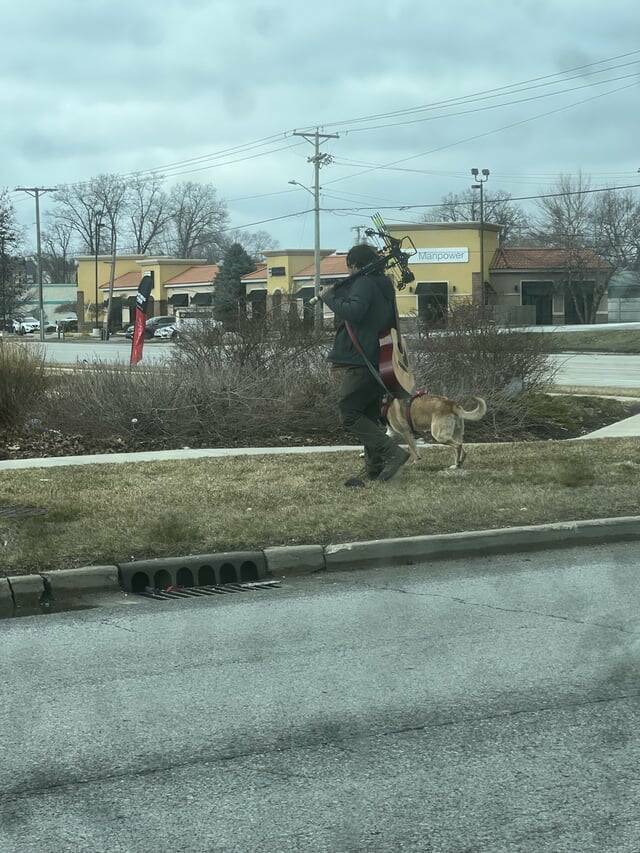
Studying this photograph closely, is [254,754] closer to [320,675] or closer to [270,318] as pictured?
[320,675]

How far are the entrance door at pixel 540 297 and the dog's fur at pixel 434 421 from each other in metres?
60.2

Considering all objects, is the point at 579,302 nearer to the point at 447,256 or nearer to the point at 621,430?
the point at 447,256

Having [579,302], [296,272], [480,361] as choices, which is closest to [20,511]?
[480,361]

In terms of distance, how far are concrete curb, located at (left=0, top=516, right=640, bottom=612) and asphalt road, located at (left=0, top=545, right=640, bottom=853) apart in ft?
1.59

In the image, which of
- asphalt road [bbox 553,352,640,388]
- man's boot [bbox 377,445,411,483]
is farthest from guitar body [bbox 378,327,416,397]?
asphalt road [bbox 553,352,640,388]

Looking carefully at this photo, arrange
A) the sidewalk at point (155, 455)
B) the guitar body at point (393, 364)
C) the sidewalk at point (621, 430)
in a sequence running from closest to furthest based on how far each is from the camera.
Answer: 1. the guitar body at point (393, 364)
2. the sidewalk at point (155, 455)
3. the sidewalk at point (621, 430)

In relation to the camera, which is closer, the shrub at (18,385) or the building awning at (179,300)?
the shrub at (18,385)

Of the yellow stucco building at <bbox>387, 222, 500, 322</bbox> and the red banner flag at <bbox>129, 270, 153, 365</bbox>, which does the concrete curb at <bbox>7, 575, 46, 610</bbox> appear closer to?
the red banner flag at <bbox>129, 270, 153, 365</bbox>

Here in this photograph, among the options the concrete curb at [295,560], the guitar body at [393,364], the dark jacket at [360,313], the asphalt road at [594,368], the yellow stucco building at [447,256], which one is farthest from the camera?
the yellow stucco building at [447,256]

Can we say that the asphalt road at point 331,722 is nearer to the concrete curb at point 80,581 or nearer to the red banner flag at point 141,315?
the concrete curb at point 80,581

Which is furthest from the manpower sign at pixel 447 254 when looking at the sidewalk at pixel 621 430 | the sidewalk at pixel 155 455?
the sidewalk at pixel 155 455

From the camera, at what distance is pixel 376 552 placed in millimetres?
8516

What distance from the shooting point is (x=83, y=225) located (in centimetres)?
12025

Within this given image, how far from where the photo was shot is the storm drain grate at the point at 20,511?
9.43 metres
